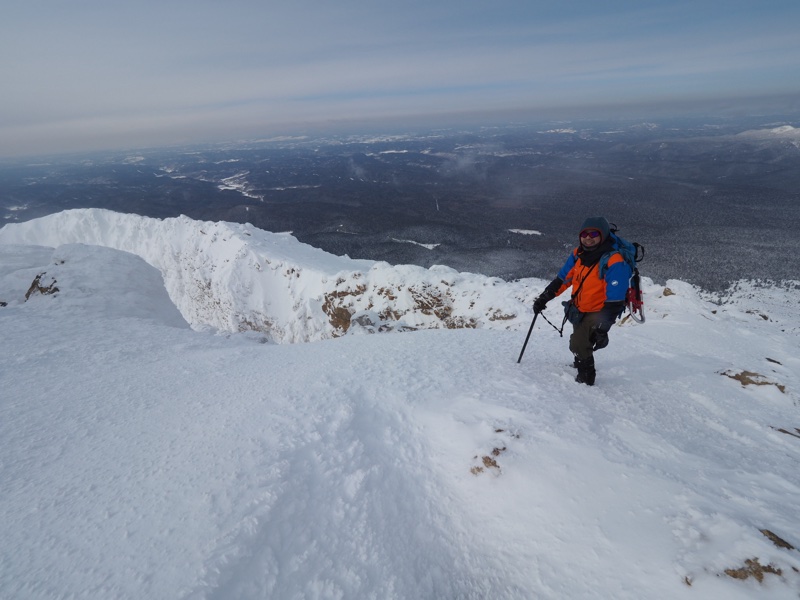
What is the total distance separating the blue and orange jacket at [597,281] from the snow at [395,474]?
1.56m

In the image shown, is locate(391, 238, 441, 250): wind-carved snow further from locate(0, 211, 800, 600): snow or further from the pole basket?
the pole basket

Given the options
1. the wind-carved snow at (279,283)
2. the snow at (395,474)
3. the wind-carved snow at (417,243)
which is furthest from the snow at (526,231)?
the snow at (395,474)

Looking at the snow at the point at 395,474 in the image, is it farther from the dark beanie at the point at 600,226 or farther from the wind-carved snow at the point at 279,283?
the wind-carved snow at the point at 279,283

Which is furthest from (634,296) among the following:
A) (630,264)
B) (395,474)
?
(395,474)

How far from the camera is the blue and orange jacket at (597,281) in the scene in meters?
5.44

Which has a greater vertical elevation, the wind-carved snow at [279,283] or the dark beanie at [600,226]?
the dark beanie at [600,226]

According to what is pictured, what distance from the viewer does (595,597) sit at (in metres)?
3.14

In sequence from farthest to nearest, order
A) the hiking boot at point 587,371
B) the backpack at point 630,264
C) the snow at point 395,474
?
1. the hiking boot at point 587,371
2. the backpack at point 630,264
3. the snow at point 395,474

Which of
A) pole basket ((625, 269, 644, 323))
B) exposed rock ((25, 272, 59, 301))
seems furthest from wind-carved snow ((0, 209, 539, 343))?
pole basket ((625, 269, 644, 323))

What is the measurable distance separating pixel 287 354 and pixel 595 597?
7.84 meters

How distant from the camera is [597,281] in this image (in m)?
5.74

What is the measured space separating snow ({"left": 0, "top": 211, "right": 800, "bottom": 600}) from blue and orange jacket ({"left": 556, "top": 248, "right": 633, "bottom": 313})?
5.12 feet

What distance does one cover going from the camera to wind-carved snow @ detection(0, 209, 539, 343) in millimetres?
29922

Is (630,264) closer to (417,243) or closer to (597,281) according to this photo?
(597,281)
